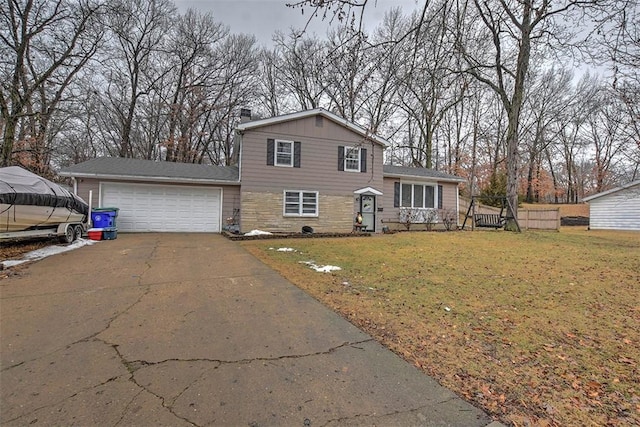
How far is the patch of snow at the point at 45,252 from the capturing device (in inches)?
241

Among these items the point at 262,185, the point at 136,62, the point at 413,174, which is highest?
the point at 136,62

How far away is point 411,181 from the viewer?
16.6 meters

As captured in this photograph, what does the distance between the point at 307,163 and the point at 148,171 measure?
6989mm

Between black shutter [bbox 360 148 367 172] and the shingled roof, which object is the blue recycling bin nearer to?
the shingled roof

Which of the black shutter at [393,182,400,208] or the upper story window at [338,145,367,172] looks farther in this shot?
the black shutter at [393,182,400,208]

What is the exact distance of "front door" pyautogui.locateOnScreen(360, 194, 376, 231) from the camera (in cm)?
1518

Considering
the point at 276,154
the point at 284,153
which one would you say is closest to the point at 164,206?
the point at 276,154

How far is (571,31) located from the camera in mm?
5227

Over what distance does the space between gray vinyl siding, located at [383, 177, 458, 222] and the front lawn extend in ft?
27.9

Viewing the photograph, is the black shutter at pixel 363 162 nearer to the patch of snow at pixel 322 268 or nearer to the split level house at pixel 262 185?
the split level house at pixel 262 185

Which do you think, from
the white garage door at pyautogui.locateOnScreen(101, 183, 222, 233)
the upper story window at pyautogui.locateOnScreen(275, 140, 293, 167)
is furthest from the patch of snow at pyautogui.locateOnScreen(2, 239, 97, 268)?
the upper story window at pyautogui.locateOnScreen(275, 140, 293, 167)

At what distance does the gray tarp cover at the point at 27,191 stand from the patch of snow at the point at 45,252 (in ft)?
3.85

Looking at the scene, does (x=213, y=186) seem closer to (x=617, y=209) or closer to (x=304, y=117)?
(x=304, y=117)

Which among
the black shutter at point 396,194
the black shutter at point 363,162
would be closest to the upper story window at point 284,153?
the black shutter at point 363,162
